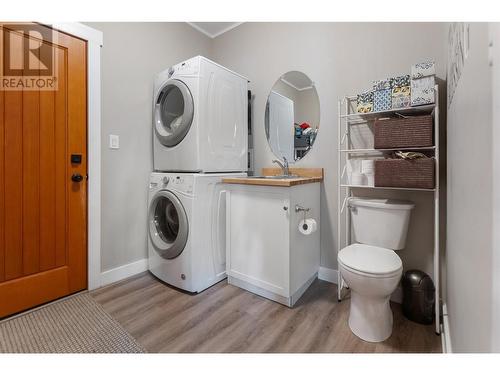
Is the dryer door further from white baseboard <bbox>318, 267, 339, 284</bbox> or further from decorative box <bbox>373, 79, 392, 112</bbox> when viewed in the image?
white baseboard <bbox>318, 267, 339, 284</bbox>

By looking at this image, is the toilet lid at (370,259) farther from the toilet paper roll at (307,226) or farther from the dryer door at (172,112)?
the dryer door at (172,112)

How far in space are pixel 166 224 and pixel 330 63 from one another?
1924 mm

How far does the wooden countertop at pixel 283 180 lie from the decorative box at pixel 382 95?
0.64 m

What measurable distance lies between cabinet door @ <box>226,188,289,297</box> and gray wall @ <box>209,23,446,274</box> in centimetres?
58

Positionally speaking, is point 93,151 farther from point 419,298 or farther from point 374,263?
point 419,298

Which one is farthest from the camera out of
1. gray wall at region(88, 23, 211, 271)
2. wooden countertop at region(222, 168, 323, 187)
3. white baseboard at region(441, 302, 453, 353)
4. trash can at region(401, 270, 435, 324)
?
gray wall at region(88, 23, 211, 271)

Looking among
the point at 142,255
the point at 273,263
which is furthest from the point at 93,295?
the point at 273,263

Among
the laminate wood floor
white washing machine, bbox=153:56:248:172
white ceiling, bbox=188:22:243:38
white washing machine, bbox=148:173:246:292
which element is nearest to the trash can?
the laminate wood floor

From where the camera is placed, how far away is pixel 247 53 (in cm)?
241

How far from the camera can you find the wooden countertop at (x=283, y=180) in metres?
1.54

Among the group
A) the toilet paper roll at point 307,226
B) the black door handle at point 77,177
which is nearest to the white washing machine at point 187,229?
the black door handle at point 77,177

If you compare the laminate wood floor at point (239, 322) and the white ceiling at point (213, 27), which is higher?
the white ceiling at point (213, 27)

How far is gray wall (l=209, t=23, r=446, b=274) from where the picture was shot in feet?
5.14
